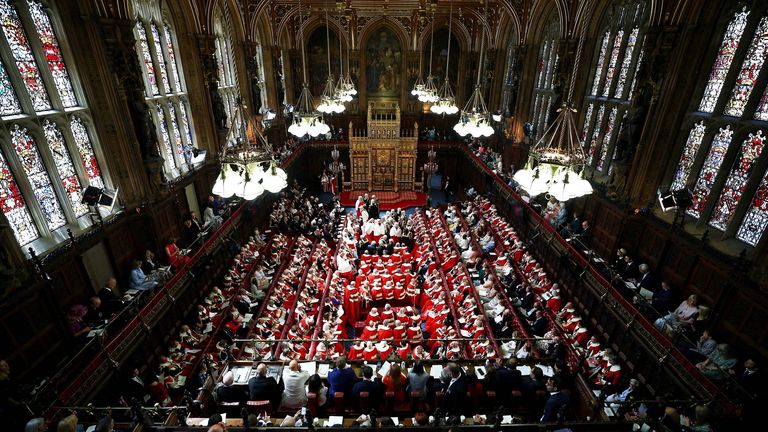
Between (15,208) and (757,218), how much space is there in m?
14.4

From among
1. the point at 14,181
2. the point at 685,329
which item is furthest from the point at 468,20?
the point at 14,181

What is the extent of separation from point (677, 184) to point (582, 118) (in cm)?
501

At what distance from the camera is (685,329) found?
7.62 m

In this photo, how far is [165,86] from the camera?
12039mm

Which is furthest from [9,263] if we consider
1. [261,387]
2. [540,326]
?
[540,326]

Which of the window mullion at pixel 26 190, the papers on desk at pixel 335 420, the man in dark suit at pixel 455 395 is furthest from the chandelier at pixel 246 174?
the window mullion at pixel 26 190

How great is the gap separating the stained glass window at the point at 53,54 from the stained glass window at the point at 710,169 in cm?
1442

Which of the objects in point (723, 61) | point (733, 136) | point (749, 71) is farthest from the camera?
point (723, 61)

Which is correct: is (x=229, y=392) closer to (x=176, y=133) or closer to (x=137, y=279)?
(x=137, y=279)

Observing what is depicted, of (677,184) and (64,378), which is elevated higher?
(677,184)

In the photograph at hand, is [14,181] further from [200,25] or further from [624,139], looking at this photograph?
[624,139]

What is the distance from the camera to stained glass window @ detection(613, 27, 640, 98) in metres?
11.2

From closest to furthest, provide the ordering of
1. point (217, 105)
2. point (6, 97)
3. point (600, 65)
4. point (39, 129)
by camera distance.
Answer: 1. point (6, 97)
2. point (39, 129)
3. point (600, 65)
4. point (217, 105)

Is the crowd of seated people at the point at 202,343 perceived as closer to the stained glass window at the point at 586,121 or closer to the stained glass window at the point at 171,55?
the stained glass window at the point at 171,55
